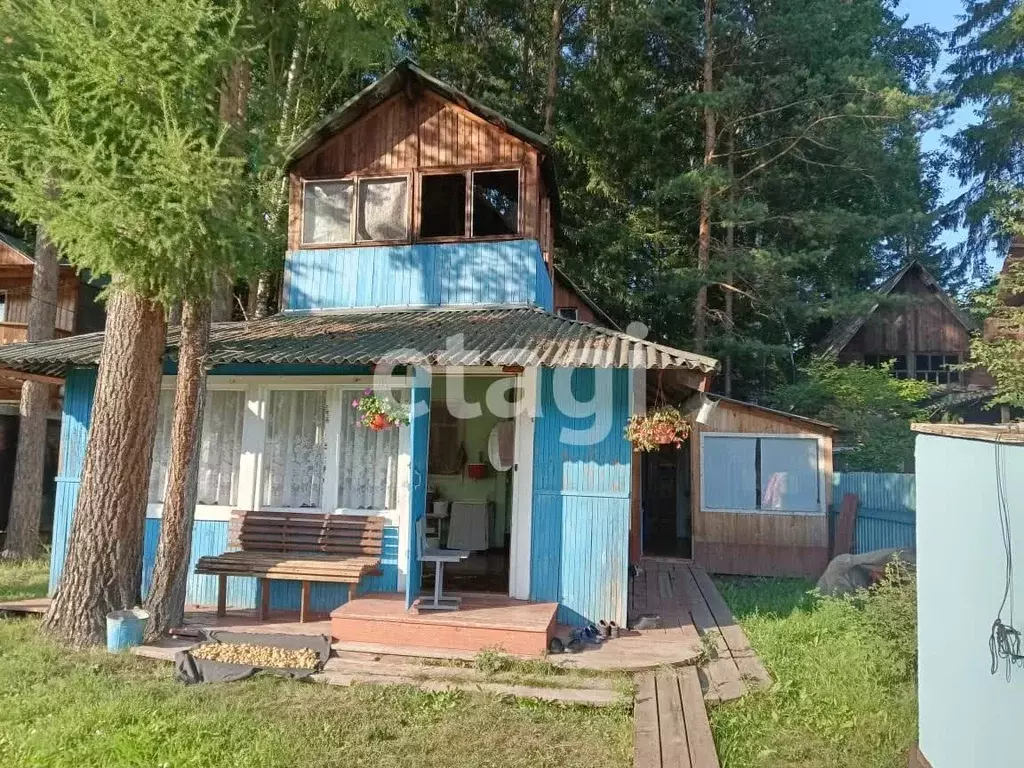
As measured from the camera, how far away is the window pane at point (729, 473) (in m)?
10.9

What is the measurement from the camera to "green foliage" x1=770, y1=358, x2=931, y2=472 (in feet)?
40.2

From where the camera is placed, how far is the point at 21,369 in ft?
24.0

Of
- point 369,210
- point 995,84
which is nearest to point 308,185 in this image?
point 369,210

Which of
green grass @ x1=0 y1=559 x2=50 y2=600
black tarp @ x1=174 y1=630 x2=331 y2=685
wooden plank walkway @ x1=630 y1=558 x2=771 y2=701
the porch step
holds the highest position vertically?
the porch step

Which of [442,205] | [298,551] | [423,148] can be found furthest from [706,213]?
[298,551]

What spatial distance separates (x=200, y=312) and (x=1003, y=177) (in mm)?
26248

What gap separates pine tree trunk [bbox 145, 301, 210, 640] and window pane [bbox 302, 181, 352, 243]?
10.7ft

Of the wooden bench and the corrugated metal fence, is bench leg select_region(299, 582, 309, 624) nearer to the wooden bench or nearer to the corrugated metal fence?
the wooden bench

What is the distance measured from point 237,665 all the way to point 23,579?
20.5 feet

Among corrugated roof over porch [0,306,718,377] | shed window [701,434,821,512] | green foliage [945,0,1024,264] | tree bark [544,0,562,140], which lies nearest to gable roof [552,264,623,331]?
tree bark [544,0,562,140]

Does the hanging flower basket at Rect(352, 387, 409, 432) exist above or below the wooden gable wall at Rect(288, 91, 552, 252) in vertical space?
below

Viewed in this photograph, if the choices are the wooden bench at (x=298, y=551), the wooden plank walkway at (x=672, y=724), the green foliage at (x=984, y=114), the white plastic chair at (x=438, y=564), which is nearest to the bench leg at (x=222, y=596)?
the wooden bench at (x=298, y=551)

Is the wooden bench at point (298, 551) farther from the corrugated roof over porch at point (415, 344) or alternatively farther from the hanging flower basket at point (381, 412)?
the corrugated roof over porch at point (415, 344)

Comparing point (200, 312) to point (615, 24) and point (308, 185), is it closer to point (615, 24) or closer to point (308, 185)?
point (308, 185)
